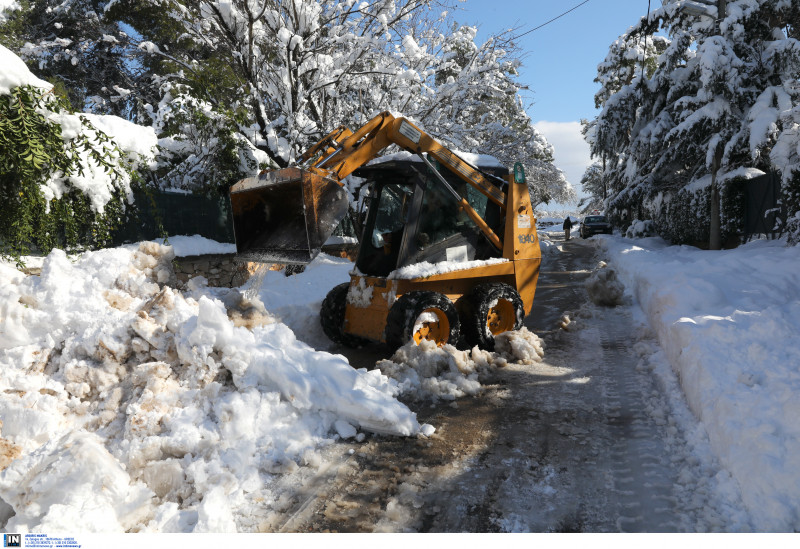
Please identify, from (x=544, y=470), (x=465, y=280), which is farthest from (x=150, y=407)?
(x=465, y=280)

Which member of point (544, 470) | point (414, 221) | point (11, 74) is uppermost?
point (11, 74)

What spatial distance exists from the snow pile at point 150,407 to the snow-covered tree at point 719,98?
10.2m

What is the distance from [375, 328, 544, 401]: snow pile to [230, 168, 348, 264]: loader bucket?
1.53m

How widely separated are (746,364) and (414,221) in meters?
3.85

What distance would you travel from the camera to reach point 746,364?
4.18 metres

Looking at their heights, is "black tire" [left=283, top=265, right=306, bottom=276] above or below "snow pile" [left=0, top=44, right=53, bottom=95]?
below

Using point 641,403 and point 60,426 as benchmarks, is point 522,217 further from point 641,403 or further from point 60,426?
point 60,426

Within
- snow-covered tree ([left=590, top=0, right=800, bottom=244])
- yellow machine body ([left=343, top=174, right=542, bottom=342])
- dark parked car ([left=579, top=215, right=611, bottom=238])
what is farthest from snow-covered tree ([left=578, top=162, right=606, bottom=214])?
yellow machine body ([left=343, top=174, right=542, bottom=342])

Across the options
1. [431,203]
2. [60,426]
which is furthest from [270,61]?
[60,426]

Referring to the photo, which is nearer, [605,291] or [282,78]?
[605,291]

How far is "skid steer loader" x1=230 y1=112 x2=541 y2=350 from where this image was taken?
570 centimetres

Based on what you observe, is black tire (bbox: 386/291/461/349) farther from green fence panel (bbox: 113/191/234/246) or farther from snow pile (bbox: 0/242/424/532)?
green fence panel (bbox: 113/191/234/246)

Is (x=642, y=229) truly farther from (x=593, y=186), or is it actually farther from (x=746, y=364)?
(x=593, y=186)

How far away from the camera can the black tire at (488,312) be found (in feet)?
21.6
